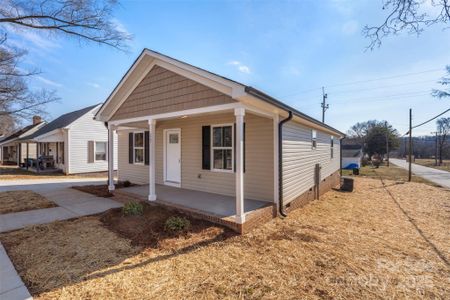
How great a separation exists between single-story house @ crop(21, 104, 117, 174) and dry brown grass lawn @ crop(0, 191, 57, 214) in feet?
25.7

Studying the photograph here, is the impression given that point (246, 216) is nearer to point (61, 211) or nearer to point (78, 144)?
point (61, 211)

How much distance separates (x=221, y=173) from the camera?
720cm

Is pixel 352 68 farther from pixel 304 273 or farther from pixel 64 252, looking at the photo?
pixel 64 252

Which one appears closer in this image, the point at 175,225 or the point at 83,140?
the point at 175,225

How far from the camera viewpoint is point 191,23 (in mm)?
7254

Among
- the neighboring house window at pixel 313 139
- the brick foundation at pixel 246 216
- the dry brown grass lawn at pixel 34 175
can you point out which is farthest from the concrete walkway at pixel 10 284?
the dry brown grass lawn at pixel 34 175

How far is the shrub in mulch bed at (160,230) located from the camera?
4.31 m

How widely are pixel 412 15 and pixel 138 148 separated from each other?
9.51m

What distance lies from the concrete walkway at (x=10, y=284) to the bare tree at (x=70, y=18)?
8106mm

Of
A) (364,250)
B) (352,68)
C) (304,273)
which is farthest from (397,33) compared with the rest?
(352,68)

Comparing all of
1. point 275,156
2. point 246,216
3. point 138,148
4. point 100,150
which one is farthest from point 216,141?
point 100,150

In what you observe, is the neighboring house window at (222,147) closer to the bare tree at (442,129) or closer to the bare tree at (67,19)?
the bare tree at (67,19)

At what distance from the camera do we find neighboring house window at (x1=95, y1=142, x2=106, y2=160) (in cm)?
1716

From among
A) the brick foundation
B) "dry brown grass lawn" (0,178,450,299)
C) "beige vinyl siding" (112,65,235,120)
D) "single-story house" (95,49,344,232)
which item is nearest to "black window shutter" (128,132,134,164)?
"single-story house" (95,49,344,232)
